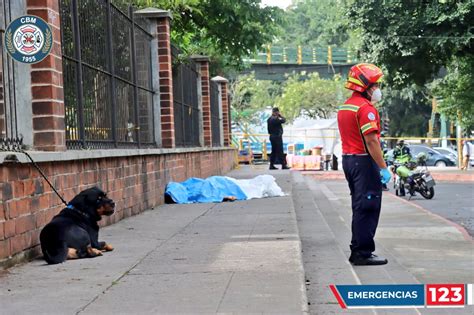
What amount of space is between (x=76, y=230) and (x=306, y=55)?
171ft

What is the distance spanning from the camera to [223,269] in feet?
20.3

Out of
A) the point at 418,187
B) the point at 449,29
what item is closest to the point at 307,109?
the point at 449,29

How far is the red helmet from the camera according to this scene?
7.22 metres

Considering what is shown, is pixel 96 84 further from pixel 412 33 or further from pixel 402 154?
pixel 412 33

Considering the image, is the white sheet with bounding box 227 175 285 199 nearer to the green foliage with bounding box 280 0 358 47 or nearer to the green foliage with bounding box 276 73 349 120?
the green foliage with bounding box 276 73 349 120

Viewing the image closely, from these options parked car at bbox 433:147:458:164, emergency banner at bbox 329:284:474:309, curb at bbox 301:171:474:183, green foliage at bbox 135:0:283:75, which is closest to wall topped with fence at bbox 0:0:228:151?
emergency banner at bbox 329:284:474:309

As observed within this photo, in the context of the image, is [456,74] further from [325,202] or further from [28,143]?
[28,143]

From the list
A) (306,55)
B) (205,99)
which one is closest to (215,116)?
(205,99)

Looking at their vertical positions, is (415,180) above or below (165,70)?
below

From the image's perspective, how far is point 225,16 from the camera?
20719 millimetres

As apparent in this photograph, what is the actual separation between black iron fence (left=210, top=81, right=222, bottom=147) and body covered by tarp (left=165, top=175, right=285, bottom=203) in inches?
309

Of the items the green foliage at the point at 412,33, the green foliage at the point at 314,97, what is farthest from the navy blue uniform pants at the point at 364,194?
the green foliage at the point at 314,97

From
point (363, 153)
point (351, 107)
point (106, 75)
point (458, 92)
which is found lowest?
point (363, 153)

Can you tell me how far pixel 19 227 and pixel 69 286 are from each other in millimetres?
1294
